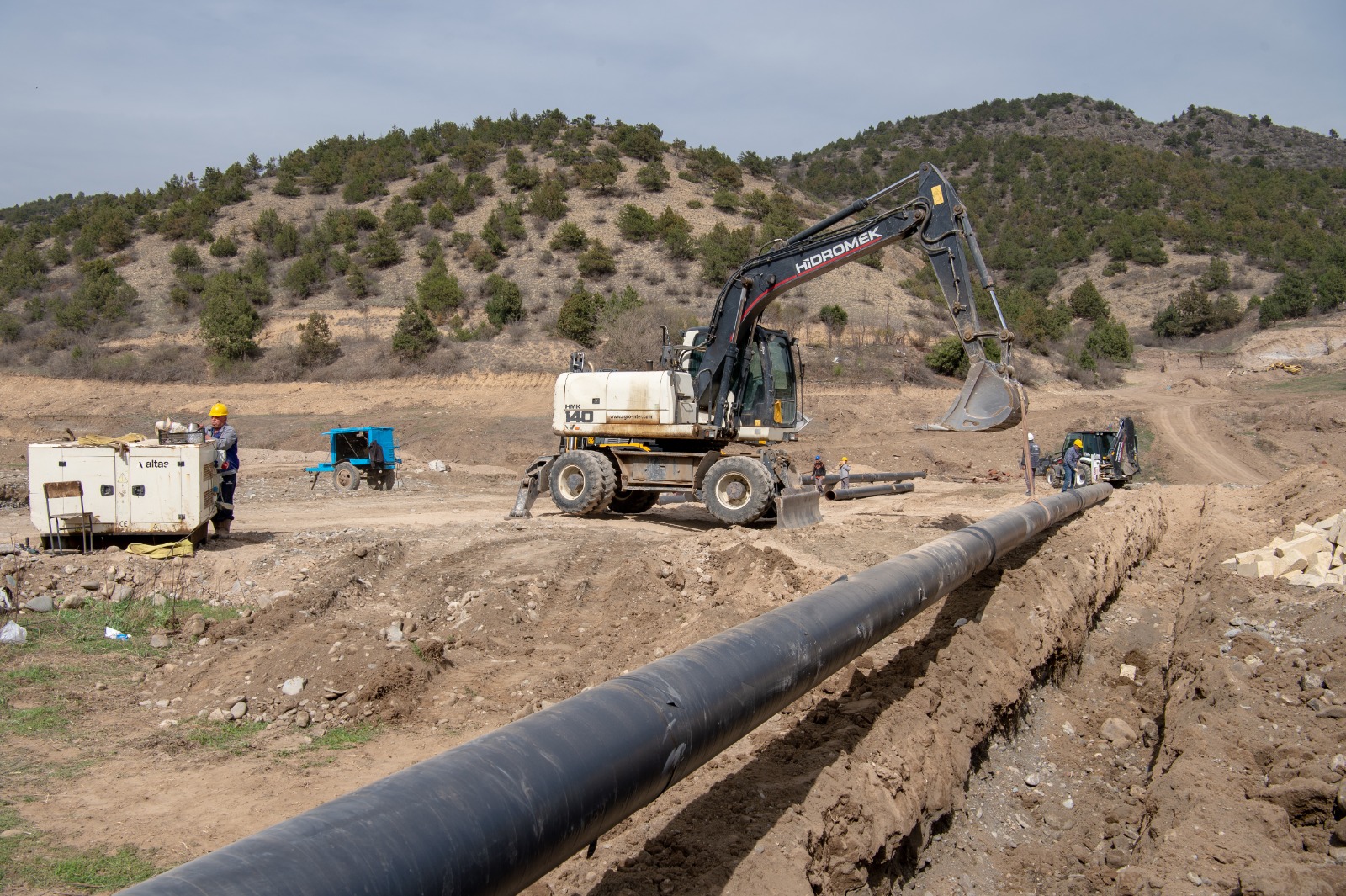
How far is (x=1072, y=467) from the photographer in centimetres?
2094

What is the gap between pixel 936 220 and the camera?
13016 mm

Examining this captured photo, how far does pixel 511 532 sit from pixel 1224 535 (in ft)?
33.4

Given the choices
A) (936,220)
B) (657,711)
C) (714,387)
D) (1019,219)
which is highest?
(1019,219)

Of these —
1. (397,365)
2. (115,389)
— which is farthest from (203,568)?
(115,389)

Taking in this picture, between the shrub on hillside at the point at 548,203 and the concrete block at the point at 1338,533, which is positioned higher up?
the shrub on hillside at the point at 548,203

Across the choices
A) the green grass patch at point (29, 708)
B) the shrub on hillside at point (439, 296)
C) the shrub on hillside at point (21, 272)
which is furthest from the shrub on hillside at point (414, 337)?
the green grass patch at point (29, 708)

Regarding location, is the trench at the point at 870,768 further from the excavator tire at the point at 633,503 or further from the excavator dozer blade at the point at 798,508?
the excavator tire at the point at 633,503

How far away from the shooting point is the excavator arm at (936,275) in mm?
11211

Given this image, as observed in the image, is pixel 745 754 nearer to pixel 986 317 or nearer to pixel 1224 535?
pixel 1224 535

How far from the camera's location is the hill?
39.6 meters

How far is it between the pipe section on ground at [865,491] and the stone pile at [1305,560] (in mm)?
9061

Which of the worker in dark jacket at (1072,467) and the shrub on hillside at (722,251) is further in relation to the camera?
the shrub on hillside at (722,251)

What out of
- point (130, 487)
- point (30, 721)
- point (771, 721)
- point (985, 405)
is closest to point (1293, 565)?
point (985, 405)

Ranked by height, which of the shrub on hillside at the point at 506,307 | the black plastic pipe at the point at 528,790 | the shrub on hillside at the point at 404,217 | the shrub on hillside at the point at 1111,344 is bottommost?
the black plastic pipe at the point at 528,790
